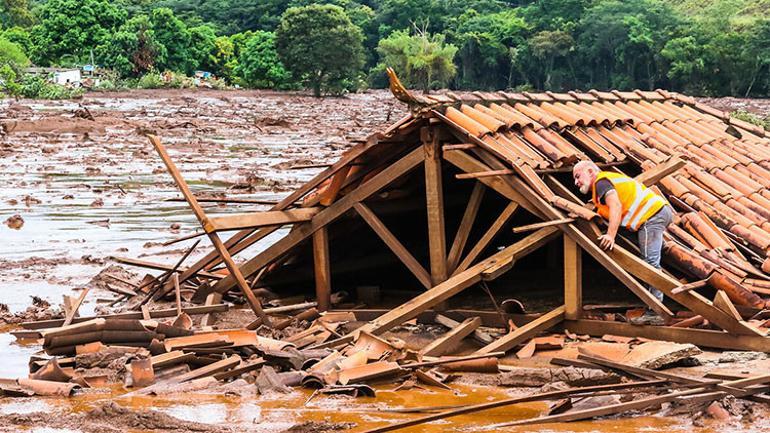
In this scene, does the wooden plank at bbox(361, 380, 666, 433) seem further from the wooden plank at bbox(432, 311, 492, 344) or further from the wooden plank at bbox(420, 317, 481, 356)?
the wooden plank at bbox(432, 311, 492, 344)

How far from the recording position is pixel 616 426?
7859mm

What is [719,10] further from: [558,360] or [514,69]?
[558,360]

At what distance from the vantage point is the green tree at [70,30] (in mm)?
90125

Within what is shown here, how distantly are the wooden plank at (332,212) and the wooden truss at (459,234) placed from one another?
10mm

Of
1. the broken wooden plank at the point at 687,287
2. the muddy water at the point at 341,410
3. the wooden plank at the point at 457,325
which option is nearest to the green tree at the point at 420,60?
the wooden plank at the point at 457,325

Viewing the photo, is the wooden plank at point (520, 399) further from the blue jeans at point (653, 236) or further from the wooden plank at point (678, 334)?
the blue jeans at point (653, 236)

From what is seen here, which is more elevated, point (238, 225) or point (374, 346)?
point (238, 225)

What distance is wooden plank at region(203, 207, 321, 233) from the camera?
1096cm

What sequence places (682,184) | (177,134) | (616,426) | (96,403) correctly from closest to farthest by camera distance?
(616,426)
(96,403)
(682,184)
(177,134)

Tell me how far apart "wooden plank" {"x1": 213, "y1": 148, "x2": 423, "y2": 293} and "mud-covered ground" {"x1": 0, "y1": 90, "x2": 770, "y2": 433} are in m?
0.59

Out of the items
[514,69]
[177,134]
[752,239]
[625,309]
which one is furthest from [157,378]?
[514,69]

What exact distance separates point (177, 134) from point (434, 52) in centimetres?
5497

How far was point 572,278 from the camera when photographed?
33.7 ft

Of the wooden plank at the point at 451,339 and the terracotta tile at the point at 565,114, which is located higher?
the terracotta tile at the point at 565,114
